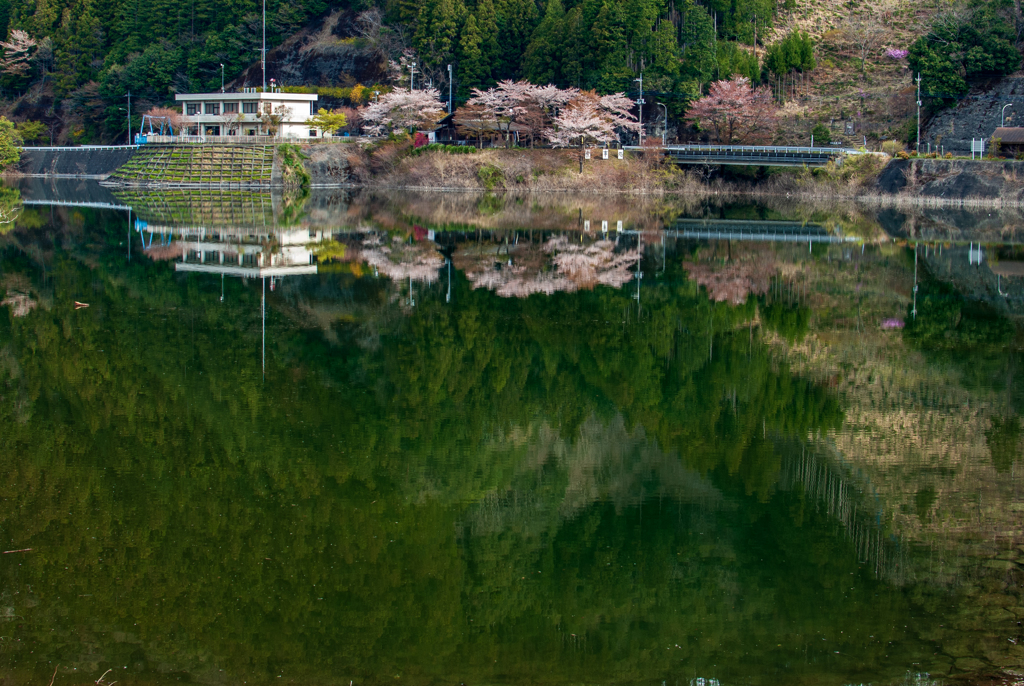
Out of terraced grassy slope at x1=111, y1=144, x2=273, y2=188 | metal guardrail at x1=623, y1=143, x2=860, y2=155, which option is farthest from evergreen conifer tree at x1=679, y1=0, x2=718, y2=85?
terraced grassy slope at x1=111, y1=144, x2=273, y2=188

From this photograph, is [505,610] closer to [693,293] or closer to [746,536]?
[746,536]

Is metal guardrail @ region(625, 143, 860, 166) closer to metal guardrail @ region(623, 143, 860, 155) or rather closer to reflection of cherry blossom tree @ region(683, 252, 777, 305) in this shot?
metal guardrail @ region(623, 143, 860, 155)

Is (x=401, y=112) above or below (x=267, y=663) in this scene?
above

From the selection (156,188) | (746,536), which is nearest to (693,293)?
(746,536)

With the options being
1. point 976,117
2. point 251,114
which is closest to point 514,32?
point 251,114

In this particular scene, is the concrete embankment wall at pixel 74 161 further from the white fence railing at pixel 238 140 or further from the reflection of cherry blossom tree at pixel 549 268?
the reflection of cherry blossom tree at pixel 549 268

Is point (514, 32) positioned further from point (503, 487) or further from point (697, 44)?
point (503, 487)

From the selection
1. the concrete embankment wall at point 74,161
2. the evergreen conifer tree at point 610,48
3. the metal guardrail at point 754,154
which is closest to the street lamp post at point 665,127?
the evergreen conifer tree at point 610,48
